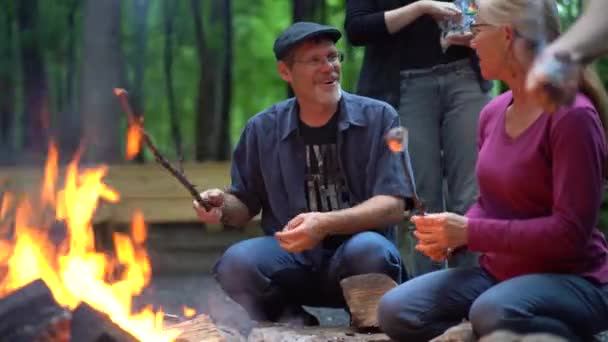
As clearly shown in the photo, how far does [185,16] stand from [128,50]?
0.50 meters

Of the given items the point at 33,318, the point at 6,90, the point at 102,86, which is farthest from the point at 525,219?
the point at 6,90

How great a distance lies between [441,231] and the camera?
292 cm

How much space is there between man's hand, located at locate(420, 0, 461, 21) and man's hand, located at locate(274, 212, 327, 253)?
3.44 ft

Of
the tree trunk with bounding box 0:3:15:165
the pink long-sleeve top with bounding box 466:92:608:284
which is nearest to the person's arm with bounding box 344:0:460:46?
the pink long-sleeve top with bounding box 466:92:608:284

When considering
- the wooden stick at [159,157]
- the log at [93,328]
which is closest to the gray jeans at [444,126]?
the wooden stick at [159,157]

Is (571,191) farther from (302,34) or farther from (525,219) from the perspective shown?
(302,34)

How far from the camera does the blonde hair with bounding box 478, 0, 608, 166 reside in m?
2.86

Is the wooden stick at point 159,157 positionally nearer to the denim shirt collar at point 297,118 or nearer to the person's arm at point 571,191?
the denim shirt collar at point 297,118

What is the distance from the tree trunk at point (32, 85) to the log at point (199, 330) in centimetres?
383

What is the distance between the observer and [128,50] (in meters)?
6.76

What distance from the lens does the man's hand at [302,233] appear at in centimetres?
347

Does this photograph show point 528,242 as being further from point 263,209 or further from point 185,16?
point 185,16

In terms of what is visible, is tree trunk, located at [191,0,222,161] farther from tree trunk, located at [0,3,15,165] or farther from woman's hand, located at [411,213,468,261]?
woman's hand, located at [411,213,468,261]

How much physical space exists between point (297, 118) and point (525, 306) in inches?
58.5
